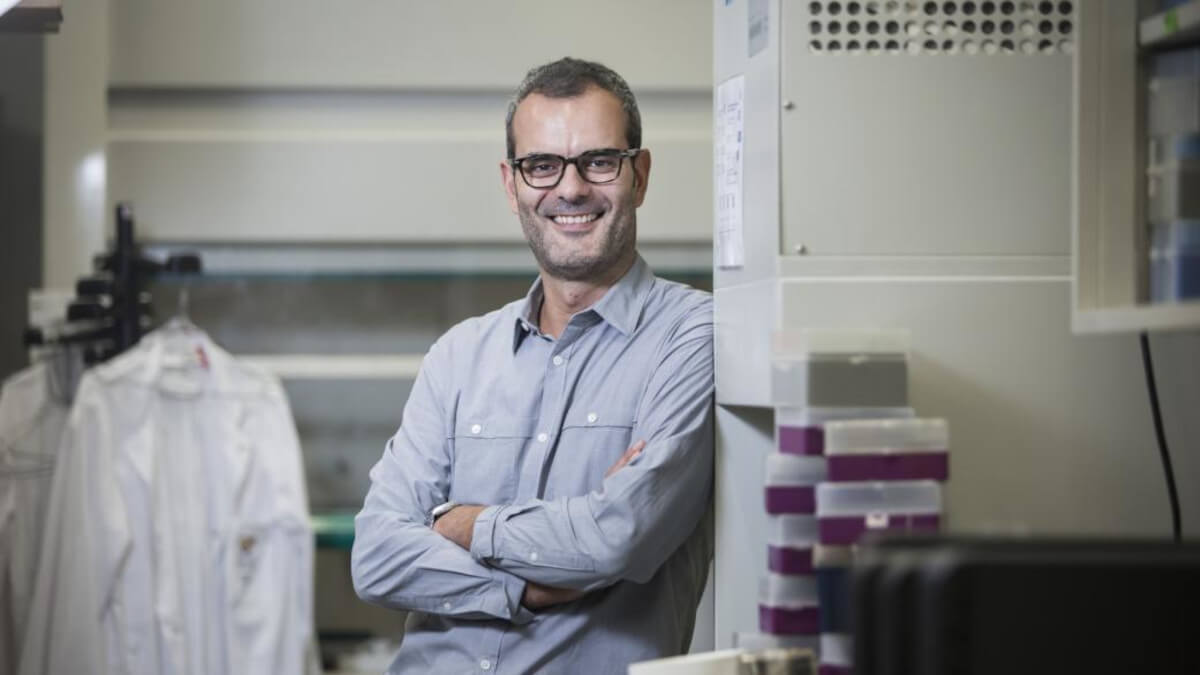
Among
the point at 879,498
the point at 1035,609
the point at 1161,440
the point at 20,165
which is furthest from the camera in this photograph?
the point at 20,165

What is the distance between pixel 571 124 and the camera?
1.71 metres

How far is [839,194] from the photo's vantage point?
120 cm

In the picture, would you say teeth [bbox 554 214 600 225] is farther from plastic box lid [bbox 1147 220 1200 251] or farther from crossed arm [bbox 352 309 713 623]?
plastic box lid [bbox 1147 220 1200 251]

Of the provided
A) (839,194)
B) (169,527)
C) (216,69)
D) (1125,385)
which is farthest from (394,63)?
(1125,385)

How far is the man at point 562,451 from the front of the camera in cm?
151

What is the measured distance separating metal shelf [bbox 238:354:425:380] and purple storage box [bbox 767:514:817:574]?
1.65 m

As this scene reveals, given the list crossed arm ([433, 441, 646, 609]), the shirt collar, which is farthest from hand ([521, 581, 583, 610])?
the shirt collar

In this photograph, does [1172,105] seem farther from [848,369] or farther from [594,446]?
[594,446]

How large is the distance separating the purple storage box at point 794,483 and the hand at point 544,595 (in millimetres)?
506

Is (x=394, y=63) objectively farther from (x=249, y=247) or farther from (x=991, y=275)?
(x=991, y=275)

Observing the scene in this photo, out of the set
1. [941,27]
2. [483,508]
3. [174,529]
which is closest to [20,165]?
[174,529]

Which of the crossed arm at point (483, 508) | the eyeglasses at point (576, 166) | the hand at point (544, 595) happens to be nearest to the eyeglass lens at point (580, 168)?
the eyeglasses at point (576, 166)

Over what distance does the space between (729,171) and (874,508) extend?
1.45 ft

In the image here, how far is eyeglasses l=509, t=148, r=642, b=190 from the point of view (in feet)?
5.60
